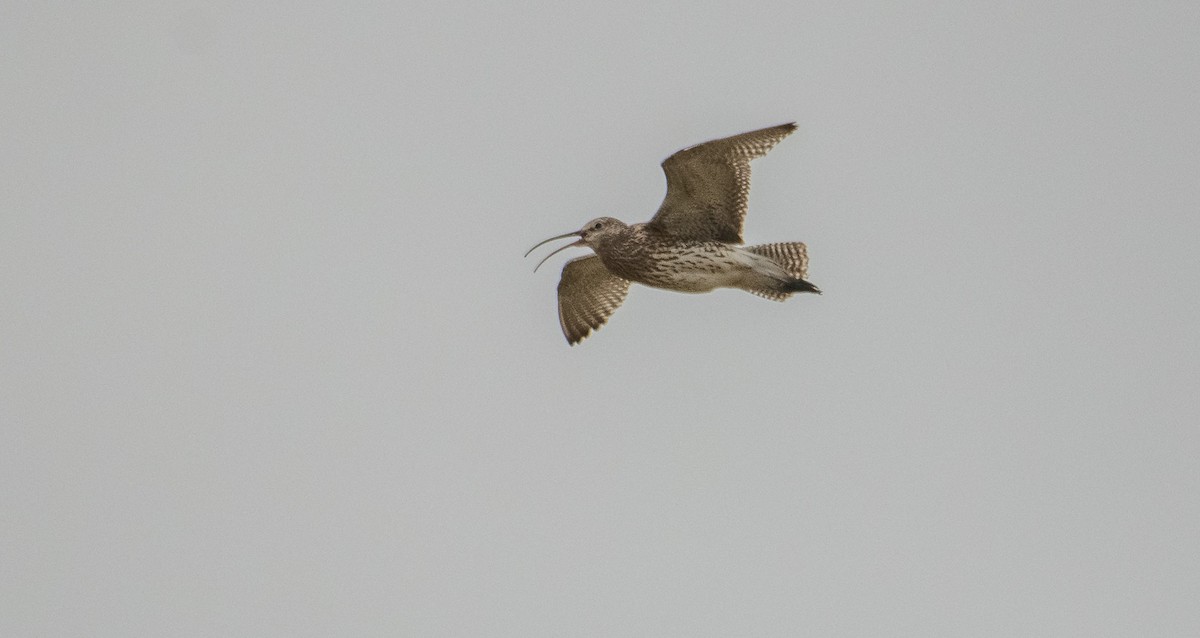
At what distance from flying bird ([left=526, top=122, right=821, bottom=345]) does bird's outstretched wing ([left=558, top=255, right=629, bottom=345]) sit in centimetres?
113

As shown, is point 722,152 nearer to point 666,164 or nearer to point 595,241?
point 666,164

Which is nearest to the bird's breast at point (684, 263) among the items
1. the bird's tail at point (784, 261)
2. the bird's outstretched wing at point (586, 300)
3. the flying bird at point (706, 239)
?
the flying bird at point (706, 239)

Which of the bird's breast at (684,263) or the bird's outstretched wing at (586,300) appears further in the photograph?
the bird's outstretched wing at (586,300)

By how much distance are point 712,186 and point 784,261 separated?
95cm

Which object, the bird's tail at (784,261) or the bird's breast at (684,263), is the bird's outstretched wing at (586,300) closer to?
the bird's breast at (684,263)

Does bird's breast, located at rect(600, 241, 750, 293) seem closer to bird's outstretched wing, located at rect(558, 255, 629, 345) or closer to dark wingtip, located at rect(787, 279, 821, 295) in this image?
dark wingtip, located at rect(787, 279, 821, 295)

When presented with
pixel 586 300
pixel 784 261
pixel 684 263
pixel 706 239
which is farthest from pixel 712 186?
pixel 586 300

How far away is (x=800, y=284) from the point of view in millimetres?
12297

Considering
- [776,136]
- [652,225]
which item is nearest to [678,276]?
[652,225]

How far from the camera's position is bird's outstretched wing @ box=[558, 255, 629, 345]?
1385 centimetres

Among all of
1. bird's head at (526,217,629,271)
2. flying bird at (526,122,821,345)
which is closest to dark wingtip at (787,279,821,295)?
flying bird at (526,122,821,345)

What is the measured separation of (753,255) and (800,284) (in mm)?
444

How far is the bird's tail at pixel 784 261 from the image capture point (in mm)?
12484

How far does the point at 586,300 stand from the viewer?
45.9 feet
